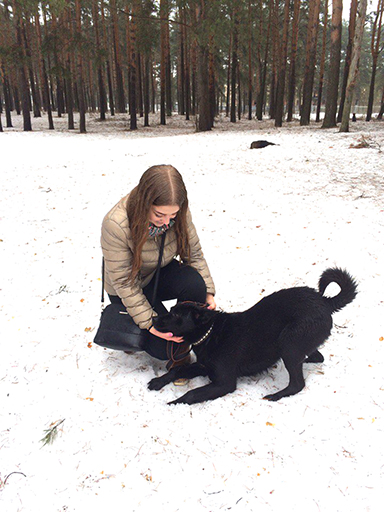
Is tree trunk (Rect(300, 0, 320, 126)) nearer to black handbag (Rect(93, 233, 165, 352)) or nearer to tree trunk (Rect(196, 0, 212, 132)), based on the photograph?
tree trunk (Rect(196, 0, 212, 132))

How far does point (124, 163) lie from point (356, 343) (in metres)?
8.32

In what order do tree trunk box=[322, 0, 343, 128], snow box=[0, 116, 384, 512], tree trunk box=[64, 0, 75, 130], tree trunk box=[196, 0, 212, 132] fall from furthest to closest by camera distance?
tree trunk box=[64, 0, 75, 130]
tree trunk box=[196, 0, 212, 132]
tree trunk box=[322, 0, 343, 128]
snow box=[0, 116, 384, 512]

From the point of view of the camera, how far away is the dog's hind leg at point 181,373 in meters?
2.57

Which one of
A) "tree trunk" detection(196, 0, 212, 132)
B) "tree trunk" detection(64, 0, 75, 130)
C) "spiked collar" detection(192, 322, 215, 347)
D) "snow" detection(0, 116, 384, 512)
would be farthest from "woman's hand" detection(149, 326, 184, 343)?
"tree trunk" detection(64, 0, 75, 130)

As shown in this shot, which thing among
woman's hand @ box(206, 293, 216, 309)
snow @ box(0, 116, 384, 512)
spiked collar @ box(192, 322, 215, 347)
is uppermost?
woman's hand @ box(206, 293, 216, 309)

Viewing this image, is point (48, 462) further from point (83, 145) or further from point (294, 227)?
point (83, 145)

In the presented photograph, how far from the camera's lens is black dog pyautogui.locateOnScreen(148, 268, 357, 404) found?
2.33m

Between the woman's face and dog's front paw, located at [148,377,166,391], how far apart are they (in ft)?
3.91

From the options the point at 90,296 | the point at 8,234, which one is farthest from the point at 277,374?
the point at 8,234

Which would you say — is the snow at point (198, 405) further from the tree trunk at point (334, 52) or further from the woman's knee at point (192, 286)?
the tree trunk at point (334, 52)

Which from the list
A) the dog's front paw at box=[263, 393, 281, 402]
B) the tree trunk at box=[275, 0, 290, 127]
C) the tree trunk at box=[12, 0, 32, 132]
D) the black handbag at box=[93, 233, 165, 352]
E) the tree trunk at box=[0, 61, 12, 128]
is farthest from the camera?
the tree trunk at box=[0, 61, 12, 128]

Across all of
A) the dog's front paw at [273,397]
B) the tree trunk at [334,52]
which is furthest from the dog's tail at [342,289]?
the tree trunk at [334,52]

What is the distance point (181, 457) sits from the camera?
2045 millimetres

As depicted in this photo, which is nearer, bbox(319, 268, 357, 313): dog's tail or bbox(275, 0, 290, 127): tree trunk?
bbox(319, 268, 357, 313): dog's tail
